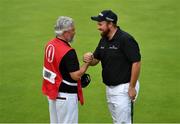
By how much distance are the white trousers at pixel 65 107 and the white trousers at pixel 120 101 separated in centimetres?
49

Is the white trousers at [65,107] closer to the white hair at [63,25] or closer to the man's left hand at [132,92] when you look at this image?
the man's left hand at [132,92]

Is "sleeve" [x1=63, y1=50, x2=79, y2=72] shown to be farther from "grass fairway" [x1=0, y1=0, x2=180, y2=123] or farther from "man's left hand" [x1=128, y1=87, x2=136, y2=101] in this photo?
"grass fairway" [x1=0, y1=0, x2=180, y2=123]

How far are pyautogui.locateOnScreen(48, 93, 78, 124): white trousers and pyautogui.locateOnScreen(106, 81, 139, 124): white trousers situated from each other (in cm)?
49

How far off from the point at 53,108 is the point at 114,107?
79 cm

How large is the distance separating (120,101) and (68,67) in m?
0.84

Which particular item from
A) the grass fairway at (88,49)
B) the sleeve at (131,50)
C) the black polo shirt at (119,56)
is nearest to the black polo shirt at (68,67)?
the black polo shirt at (119,56)

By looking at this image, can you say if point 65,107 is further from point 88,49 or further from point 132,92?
point 88,49

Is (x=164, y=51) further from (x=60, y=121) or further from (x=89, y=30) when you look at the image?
(x=60, y=121)

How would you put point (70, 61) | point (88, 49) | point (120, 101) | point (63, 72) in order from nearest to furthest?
1. point (70, 61)
2. point (63, 72)
3. point (120, 101)
4. point (88, 49)

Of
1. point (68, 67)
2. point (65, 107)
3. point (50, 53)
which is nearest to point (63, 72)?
point (68, 67)

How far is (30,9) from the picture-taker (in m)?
12.0

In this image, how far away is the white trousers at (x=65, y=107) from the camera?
20.5 ft

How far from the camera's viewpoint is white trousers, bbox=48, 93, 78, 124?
6254mm

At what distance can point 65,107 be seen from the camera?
6277 mm
